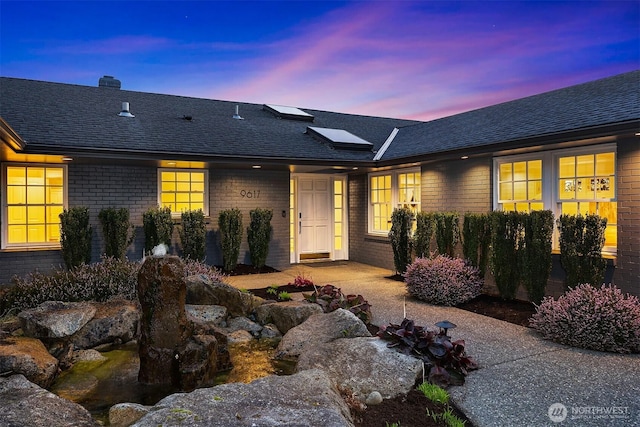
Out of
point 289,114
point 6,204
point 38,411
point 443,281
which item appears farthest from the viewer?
point 289,114

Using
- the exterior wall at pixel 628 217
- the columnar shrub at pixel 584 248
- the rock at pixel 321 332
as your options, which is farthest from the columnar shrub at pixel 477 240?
the rock at pixel 321 332

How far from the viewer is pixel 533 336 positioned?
5477 millimetres

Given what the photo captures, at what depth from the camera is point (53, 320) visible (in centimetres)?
504

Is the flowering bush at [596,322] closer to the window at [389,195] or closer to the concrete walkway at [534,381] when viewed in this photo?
the concrete walkway at [534,381]

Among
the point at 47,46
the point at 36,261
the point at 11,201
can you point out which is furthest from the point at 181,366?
the point at 47,46

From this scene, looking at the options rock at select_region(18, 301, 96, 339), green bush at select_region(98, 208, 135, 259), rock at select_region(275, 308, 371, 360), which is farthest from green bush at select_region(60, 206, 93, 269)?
rock at select_region(275, 308, 371, 360)

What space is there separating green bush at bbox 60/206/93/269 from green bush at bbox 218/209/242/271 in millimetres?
2801

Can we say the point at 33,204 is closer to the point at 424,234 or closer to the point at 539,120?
the point at 424,234

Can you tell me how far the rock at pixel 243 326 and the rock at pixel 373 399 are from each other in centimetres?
265

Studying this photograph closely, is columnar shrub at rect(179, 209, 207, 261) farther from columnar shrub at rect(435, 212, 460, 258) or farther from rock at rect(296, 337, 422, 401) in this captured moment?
rock at rect(296, 337, 422, 401)

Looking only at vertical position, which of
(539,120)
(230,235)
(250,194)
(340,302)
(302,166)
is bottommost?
(340,302)

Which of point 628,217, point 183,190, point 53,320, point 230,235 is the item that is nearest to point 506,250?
point 628,217

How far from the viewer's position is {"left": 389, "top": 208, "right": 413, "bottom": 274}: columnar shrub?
938 centimetres

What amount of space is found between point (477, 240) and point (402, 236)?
184 cm
